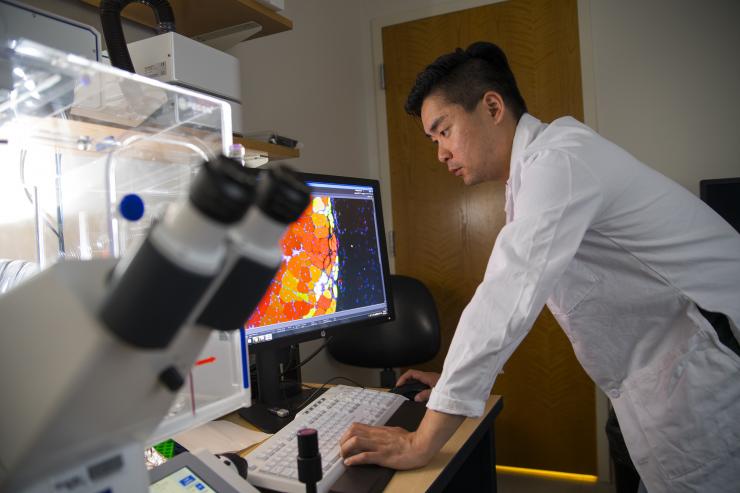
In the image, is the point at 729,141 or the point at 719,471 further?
the point at 729,141

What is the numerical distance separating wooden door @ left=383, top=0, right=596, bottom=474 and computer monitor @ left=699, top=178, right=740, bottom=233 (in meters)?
0.64

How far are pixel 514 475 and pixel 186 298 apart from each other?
8.13ft

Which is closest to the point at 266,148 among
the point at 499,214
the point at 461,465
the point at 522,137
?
the point at 522,137

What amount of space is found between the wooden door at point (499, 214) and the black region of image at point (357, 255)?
46.9 inches

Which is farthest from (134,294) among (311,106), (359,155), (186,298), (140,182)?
(359,155)

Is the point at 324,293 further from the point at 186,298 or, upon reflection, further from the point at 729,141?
the point at 729,141

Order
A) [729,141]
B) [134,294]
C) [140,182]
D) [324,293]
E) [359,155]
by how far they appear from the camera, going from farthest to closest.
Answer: [359,155] < [729,141] < [324,293] < [140,182] < [134,294]

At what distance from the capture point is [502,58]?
1345 mm

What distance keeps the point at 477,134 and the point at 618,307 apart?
1.69 feet

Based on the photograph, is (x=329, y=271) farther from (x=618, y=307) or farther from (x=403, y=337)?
(x=403, y=337)

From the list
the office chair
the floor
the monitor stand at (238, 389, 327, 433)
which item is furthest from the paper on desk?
the floor

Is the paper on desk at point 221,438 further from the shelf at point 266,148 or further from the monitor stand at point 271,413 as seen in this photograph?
the shelf at point 266,148

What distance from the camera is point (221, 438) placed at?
3.28 feet

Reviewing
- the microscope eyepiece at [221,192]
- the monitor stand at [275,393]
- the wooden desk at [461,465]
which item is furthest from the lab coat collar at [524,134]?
the microscope eyepiece at [221,192]
